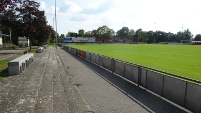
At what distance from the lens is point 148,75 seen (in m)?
10.2

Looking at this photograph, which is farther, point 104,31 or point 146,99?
point 104,31

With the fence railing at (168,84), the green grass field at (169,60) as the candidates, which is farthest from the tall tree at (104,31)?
the fence railing at (168,84)

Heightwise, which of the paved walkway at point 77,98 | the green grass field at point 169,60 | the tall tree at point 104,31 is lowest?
the paved walkway at point 77,98

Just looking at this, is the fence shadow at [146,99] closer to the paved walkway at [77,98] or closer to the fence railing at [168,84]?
the paved walkway at [77,98]

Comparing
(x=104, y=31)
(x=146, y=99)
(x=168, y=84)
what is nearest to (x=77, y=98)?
(x=146, y=99)

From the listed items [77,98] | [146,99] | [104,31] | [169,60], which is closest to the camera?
[146,99]

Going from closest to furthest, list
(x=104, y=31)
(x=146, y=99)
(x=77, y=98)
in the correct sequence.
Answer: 1. (x=146, y=99)
2. (x=77, y=98)
3. (x=104, y=31)

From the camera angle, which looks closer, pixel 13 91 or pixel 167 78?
pixel 167 78

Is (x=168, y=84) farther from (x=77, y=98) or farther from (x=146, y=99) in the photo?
(x=77, y=98)

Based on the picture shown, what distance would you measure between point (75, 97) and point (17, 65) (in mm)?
6630

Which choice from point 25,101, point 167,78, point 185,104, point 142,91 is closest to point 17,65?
point 25,101

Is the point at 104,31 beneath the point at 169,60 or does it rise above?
above

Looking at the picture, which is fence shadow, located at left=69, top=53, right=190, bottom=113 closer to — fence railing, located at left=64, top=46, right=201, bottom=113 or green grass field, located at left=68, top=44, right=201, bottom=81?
fence railing, located at left=64, top=46, right=201, bottom=113

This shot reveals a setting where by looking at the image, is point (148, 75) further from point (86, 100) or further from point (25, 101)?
point (25, 101)
